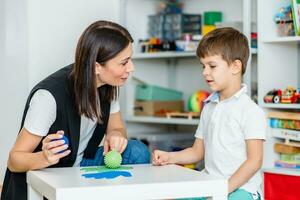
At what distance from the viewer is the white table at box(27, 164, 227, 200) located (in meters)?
1.36

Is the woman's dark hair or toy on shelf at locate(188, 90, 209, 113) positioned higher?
the woman's dark hair

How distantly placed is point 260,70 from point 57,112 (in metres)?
0.97

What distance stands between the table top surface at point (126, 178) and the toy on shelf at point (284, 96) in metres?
0.82

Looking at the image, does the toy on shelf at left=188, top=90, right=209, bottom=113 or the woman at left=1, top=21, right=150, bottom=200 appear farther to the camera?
the toy on shelf at left=188, top=90, right=209, bottom=113

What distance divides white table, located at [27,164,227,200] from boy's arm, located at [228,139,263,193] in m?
0.22

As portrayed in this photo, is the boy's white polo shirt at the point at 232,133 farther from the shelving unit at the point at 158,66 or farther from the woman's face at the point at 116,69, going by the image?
the shelving unit at the point at 158,66

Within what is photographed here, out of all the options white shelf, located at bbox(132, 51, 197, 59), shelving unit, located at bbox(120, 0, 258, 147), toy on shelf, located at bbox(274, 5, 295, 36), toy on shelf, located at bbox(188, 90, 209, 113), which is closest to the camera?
toy on shelf, located at bbox(274, 5, 295, 36)

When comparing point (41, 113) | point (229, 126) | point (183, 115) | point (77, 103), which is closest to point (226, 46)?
point (229, 126)

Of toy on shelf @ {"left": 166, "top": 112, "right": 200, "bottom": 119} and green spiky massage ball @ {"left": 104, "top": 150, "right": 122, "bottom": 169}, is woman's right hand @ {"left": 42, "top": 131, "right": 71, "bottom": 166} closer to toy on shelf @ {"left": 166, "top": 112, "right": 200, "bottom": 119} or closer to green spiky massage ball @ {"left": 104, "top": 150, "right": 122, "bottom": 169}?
green spiky massage ball @ {"left": 104, "top": 150, "right": 122, "bottom": 169}

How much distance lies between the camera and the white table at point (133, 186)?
4.47 feet

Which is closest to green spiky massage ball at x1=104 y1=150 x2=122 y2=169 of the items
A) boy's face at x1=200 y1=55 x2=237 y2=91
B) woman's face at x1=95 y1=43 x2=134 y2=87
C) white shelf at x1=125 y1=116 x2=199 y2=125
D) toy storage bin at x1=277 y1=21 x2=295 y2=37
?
woman's face at x1=95 y1=43 x2=134 y2=87

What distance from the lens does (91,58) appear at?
181cm

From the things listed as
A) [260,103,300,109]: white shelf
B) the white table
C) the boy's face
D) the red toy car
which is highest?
the boy's face

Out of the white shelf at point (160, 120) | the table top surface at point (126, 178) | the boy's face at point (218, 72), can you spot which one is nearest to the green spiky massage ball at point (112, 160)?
the table top surface at point (126, 178)
